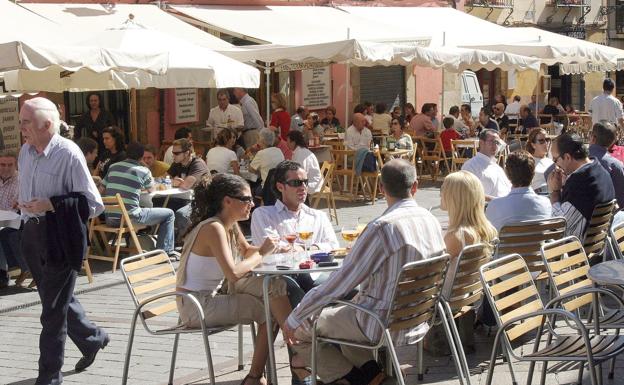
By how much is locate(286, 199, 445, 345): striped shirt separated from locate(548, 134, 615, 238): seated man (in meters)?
3.01

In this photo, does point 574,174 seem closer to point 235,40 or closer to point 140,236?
point 140,236

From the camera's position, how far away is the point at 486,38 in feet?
75.7

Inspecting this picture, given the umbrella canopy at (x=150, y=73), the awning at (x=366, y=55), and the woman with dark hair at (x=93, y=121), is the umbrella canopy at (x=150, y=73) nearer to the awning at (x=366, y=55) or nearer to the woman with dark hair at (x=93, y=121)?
the awning at (x=366, y=55)

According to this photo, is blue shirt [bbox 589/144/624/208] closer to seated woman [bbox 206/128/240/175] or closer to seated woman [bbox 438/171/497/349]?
seated woman [bbox 438/171/497/349]

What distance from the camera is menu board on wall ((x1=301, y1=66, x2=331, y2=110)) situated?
2444 centimetres

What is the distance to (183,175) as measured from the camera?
1316 centimetres

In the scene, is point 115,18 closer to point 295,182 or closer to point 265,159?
point 265,159

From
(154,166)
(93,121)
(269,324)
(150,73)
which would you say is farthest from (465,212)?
(93,121)

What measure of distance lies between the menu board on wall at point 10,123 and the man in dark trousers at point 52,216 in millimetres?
9918

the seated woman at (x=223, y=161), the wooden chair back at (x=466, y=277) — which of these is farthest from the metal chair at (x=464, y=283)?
the seated woman at (x=223, y=161)

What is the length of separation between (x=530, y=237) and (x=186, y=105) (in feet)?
43.9

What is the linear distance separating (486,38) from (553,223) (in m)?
15.5

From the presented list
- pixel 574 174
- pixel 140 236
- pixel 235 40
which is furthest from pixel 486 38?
pixel 574 174

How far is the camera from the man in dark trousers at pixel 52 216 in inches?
275
